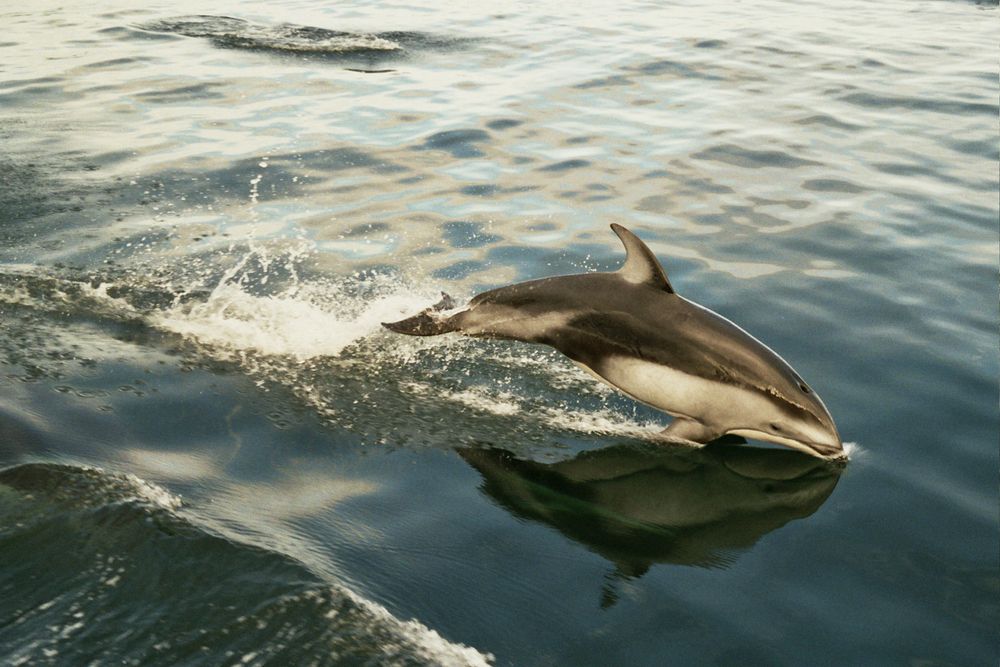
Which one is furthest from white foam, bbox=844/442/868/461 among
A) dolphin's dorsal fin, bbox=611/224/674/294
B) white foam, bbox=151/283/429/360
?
white foam, bbox=151/283/429/360

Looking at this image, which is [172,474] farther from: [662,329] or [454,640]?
[662,329]

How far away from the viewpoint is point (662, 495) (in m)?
6.05

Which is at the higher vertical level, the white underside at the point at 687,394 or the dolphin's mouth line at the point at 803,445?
the white underside at the point at 687,394

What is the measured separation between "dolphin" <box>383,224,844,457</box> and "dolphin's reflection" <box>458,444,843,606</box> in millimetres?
176

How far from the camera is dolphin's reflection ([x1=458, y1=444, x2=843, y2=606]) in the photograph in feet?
18.3

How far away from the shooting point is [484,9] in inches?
948

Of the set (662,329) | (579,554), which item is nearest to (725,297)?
(662,329)

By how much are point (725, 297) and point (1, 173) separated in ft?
25.8

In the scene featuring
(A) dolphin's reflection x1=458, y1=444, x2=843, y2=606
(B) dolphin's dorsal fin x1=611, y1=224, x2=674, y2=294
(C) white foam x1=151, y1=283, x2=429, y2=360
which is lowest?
(A) dolphin's reflection x1=458, y1=444, x2=843, y2=606

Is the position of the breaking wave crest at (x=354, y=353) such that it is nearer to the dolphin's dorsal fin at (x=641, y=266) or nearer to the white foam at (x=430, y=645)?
the dolphin's dorsal fin at (x=641, y=266)

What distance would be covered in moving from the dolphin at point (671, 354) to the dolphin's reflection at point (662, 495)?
0.18 meters

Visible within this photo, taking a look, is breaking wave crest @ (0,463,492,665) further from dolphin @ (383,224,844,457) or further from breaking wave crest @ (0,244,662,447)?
dolphin @ (383,224,844,457)

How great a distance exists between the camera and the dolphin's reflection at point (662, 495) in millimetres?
5570

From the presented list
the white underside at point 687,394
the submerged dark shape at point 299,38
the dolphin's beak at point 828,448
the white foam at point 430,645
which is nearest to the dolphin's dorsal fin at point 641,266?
the white underside at point 687,394
